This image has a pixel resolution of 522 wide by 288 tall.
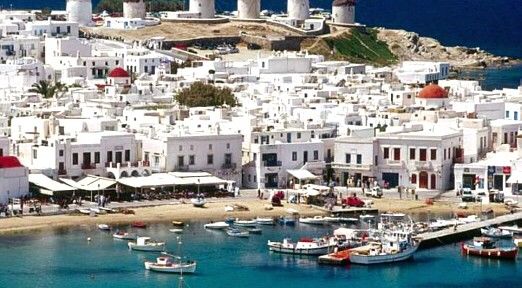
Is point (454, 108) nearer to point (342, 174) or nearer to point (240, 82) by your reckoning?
point (342, 174)

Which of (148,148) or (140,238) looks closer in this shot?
(140,238)

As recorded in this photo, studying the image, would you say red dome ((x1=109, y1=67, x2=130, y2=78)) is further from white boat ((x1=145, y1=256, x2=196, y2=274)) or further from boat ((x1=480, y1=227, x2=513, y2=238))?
white boat ((x1=145, y1=256, x2=196, y2=274))

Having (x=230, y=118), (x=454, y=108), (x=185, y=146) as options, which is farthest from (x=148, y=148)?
(x=454, y=108)

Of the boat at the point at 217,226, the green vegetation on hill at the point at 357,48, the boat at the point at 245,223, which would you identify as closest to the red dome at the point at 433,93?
the boat at the point at 245,223

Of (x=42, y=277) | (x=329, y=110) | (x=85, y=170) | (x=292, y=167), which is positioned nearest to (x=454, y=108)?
(x=329, y=110)

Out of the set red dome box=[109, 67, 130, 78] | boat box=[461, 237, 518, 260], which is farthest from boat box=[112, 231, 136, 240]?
red dome box=[109, 67, 130, 78]

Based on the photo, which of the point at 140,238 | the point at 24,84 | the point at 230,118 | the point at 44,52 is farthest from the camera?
the point at 44,52

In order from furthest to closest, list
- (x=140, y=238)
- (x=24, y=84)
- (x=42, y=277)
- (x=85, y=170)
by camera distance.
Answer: (x=24, y=84) → (x=85, y=170) → (x=140, y=238) → (x=42, y=277)

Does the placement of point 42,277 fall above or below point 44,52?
below
